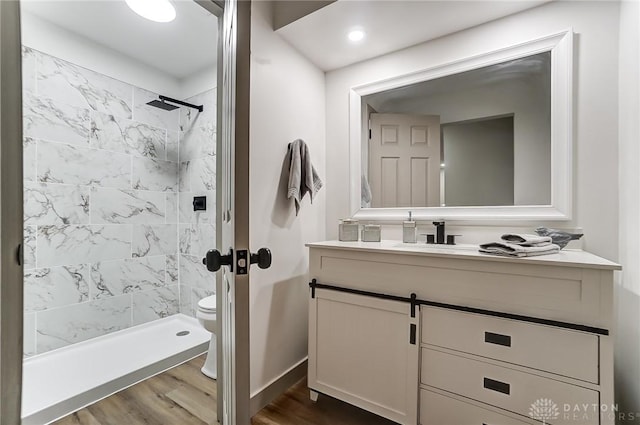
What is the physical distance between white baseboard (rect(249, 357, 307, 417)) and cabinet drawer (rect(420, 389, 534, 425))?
0.83 metres

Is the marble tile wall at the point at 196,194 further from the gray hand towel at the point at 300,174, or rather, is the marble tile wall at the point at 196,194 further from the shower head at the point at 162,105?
the gray hand towel at the point at 300,174

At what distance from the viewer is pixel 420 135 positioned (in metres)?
1.85

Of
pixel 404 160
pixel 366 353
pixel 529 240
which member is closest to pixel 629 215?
pixel 529 240

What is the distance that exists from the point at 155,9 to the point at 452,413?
2770mm

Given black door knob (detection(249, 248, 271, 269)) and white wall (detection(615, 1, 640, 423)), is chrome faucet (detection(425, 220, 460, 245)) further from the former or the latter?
black door knob (detection(249, 248, 271, 269))

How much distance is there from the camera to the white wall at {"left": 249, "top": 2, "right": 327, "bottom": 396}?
1603 mm

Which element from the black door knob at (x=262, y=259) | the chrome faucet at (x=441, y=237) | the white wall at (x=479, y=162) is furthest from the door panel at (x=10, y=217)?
the white wall at (x=479, y=162)

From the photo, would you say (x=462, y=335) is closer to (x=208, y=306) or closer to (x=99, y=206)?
(x=208, y=306)

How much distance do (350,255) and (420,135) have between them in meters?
0.95

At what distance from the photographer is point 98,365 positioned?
1946 mm

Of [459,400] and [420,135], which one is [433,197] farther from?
[459,400]

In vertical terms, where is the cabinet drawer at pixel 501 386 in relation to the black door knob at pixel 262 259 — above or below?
below

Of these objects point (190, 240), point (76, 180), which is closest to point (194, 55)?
point (76, 180)

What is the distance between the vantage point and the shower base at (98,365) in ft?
5.07
